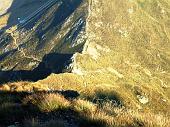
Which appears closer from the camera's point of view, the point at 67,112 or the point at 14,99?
the point at 67,112

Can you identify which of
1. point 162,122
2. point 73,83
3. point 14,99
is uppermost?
point 162,122

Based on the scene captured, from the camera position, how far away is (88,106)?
2075 cm

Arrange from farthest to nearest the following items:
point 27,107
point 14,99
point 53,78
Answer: point 53,78
point 14,99
point 27,107

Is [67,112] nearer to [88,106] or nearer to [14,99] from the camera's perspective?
[88,106]

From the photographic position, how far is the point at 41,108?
803 inches

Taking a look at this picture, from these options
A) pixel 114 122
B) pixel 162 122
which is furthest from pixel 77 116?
pixel 162 122

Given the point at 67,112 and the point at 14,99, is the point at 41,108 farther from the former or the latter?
the point at 14,99

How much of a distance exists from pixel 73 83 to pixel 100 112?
171m

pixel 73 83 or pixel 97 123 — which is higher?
pixel 97 123

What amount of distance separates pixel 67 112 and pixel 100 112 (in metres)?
1.64

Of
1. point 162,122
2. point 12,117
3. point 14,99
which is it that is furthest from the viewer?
point 14,99

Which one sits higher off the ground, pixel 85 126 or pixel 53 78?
pixel 85 126

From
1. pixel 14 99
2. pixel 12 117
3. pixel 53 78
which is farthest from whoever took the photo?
pixel 53 78

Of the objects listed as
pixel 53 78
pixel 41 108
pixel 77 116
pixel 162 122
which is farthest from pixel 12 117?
Result: pixel 53 78
